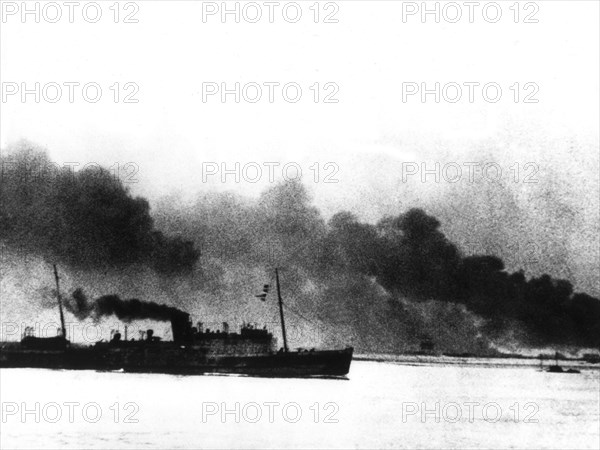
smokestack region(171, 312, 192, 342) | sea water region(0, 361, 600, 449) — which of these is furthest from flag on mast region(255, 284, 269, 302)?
smokestack region(171, 312, 192, 342)

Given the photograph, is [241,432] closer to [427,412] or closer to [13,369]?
[427,412]

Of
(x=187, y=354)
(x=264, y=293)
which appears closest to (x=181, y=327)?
(x=187, y=354)

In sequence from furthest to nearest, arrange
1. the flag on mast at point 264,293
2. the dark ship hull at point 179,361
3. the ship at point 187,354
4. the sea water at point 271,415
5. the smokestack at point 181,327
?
the dark ship hull at point 179,361 → the ship at point 187,354 → the smokestack at point 181,327 → the flag on mast at point 264,293 → the sea water at point 271,415

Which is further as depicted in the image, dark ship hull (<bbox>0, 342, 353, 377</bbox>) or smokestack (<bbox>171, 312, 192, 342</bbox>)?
dark ship hull (<bbox>0, 342, 353, 377</bbox>)

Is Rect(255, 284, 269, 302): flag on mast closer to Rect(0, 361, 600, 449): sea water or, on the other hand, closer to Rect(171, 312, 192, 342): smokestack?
Rect(0, 361, 600, 449): sea water

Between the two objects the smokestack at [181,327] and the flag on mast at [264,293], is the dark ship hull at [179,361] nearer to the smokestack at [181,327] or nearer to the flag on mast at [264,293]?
the smokestack at [181,327]

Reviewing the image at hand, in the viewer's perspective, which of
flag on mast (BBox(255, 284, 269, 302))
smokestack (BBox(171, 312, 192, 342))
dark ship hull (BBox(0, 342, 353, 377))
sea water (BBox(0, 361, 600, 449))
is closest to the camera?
sea water (BBox(0, 361, 600, 449))

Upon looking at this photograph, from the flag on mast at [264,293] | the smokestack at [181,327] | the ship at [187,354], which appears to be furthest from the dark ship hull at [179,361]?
the flag on mast at [264,293]
